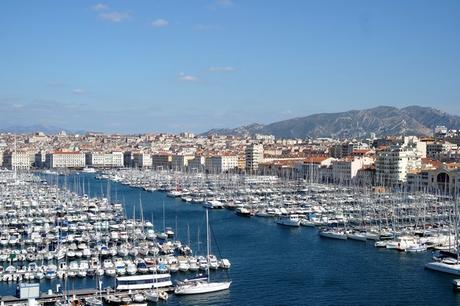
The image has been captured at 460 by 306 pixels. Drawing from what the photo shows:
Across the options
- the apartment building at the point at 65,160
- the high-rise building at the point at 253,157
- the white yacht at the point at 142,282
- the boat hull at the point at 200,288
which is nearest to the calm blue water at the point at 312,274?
the boat hull at the point at 200,288

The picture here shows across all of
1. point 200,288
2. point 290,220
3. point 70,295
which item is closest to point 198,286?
point 200,288

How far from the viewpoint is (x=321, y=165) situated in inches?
1821

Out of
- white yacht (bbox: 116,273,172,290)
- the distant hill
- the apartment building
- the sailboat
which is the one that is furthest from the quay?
the distant hill

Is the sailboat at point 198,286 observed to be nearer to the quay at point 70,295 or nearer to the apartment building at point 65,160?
the quay at point 70,295

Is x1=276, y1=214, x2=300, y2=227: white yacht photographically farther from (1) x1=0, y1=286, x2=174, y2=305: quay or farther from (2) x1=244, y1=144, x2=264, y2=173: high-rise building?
(2) x1=244, y1=144, x2=264, y2=173: high-rise building

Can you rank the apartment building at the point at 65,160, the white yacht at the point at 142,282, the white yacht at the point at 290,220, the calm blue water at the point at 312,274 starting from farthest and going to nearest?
the apartment building at the point at 65,160, the white yacht at the point at 290,220, the white yacht at the point at 142,282, the calm blue water at the point at 312,274

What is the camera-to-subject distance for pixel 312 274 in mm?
16609

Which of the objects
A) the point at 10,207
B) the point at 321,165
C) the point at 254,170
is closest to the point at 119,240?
the point at 10,207

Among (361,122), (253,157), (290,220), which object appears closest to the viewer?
(290,220)

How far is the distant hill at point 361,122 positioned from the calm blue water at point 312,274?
A: 442 feet

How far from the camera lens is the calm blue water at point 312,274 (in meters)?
14.3

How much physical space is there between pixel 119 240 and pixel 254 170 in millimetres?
34331

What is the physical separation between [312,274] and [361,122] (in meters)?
160

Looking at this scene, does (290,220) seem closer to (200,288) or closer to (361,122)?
(200,288)
